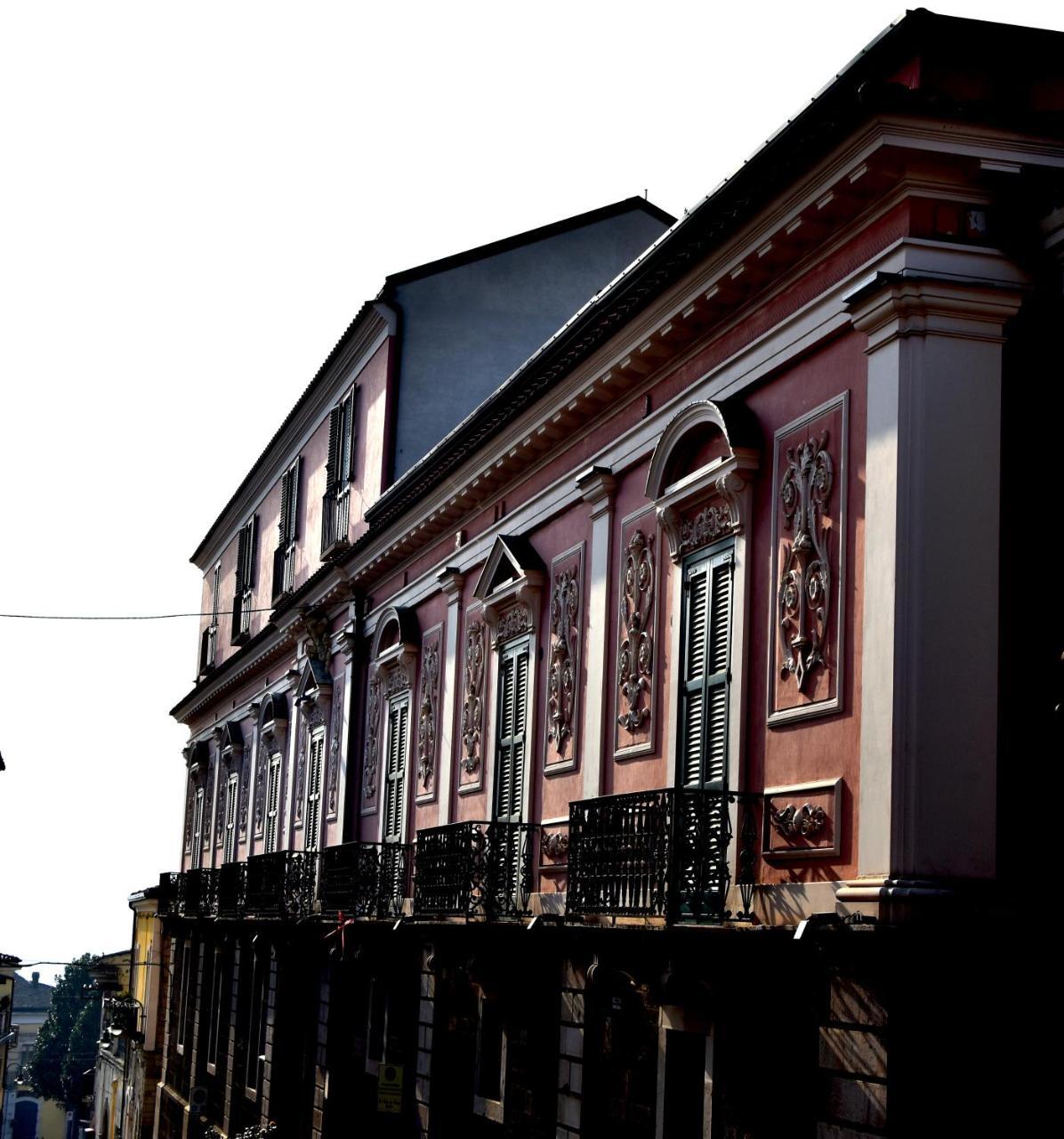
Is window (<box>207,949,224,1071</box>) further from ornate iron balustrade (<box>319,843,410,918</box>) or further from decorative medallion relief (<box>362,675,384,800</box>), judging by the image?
ornate iron balustrade (<box>319,843,410,918</box>)

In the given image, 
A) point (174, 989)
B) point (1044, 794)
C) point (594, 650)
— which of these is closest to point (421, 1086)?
point (594, 650)

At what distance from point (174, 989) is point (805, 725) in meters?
31.0

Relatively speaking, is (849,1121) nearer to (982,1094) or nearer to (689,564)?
(982,1094)

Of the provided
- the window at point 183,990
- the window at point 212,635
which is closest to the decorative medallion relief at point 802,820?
the window at point 183,990

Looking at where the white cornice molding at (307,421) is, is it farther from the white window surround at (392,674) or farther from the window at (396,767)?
the window at (396,767)

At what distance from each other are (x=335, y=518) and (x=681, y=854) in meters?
15.7

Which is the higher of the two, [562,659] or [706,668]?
[562,659]

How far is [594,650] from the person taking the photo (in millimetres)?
15477

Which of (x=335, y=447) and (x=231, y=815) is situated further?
(x=231, y=815)

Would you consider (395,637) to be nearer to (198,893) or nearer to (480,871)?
(480,871)

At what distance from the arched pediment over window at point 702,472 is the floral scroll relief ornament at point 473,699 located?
5.15 metres

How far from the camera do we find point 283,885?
25703 mm

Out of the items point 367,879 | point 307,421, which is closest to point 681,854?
point 367,879

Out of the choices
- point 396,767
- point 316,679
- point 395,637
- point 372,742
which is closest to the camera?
point 396,767
